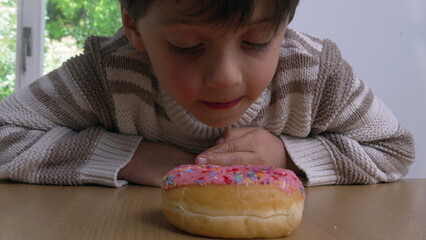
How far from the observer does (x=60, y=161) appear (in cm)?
79

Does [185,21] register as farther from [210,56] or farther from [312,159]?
Answer: [312,159]

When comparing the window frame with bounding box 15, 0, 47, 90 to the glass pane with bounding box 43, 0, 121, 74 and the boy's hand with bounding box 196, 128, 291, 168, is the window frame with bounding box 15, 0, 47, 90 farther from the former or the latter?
the boy's hand with bounding box 196, 128, 291, 168

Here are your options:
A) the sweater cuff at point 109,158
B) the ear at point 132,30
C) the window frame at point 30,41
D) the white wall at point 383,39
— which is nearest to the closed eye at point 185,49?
the ear at point 132,30

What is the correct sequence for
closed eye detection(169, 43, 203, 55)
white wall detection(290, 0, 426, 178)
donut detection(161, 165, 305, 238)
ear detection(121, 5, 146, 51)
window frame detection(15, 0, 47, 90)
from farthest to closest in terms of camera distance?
1. window frame detection(15, 0, 47, 90)
2. white wall detection(290, 0, 426, 178)
3. ear detection(121, 5, 146, 51)
4. closed eye detection(169, 43, 203, 55)
5. donut detection(161, 165, 305, 238)

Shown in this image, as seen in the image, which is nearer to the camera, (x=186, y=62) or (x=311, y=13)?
(x=186, y=62)

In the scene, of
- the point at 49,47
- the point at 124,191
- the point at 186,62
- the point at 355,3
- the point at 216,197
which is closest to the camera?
the point at 216,197

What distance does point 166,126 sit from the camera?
0.86 metres

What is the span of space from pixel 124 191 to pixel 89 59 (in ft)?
0.80

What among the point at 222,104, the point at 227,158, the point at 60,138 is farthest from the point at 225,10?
the point at 60,138

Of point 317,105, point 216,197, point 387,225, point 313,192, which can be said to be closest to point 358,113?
point 317,105

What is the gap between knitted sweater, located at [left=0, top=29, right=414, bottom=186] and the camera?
2.65ft

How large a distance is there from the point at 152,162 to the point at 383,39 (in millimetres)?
929

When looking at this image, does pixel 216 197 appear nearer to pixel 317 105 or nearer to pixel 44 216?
pixel 44 216

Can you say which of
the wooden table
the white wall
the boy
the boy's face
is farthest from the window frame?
the boy's face
